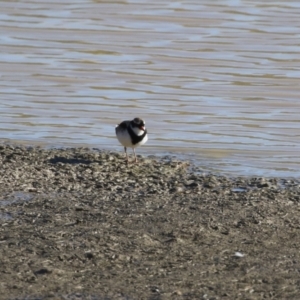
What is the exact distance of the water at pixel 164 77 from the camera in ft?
38.5

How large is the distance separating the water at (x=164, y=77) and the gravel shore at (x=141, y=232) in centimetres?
128

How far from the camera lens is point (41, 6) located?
2048 centimetres

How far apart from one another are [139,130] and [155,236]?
316cm

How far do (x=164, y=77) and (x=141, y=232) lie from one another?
7.79 metres

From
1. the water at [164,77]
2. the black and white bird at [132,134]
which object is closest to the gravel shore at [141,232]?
the black and white bird at [132,134]

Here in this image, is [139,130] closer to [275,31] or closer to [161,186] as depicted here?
[161,186]

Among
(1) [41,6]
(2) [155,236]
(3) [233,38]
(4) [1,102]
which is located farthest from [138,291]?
(1) [41,6]

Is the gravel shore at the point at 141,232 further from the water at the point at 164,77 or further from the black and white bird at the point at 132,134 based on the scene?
the water at the point at 164,77

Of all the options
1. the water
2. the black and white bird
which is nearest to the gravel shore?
the black and white bird

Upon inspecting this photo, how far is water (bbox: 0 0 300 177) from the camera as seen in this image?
11.7m

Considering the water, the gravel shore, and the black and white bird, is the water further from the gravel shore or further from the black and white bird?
the gravel shore

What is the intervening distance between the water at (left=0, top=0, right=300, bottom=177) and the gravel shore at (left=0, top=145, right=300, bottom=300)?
1280 millimetres

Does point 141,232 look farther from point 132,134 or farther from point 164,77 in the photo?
point 164,77

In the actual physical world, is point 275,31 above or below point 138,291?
above
